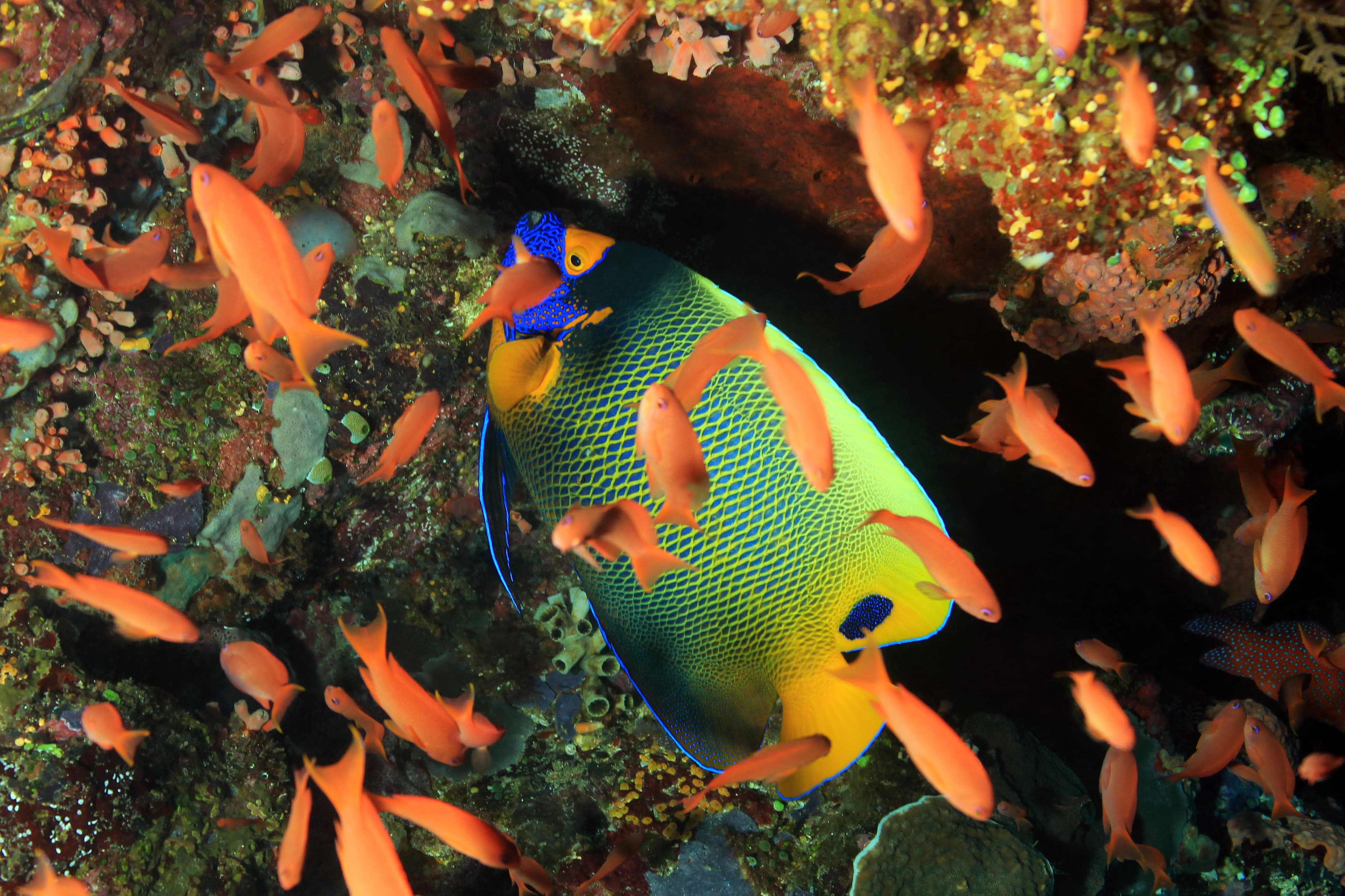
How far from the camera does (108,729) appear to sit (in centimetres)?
294

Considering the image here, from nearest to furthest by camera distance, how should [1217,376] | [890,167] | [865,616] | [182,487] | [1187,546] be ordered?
[890,167]
[1187,546]
[865,616]
[1217,376]
[182,487]

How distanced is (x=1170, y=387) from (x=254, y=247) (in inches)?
96.0

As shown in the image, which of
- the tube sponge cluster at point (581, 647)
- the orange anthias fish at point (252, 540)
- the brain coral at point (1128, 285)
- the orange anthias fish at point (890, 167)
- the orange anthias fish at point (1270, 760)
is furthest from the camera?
the tube sponge cluster at point (581, 647)

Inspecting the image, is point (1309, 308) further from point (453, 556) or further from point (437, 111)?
point (453, 556)

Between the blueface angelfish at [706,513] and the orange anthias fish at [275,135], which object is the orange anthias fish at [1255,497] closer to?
the blueface angelfish at [706,513]

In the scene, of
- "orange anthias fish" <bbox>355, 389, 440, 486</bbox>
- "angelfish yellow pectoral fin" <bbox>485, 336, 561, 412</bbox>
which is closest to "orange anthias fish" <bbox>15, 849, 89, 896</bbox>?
"orange anthias fish" <bbox>355, 389, 440, 486</bbox>

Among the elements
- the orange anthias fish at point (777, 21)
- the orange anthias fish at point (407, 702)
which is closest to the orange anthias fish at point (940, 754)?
the orange anthias fish at point (407, 702)

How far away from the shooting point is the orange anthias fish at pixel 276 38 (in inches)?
94.7

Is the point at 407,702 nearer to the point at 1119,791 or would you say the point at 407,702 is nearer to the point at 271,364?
the point at 271,364

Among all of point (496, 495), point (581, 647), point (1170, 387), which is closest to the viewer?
point (1170, 387)

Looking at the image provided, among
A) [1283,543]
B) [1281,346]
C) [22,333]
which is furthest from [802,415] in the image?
[22,333]

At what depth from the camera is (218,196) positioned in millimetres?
1595

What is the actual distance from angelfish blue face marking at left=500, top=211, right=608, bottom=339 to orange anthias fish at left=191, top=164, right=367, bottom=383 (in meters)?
0.74

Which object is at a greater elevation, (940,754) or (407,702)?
(940,754)
